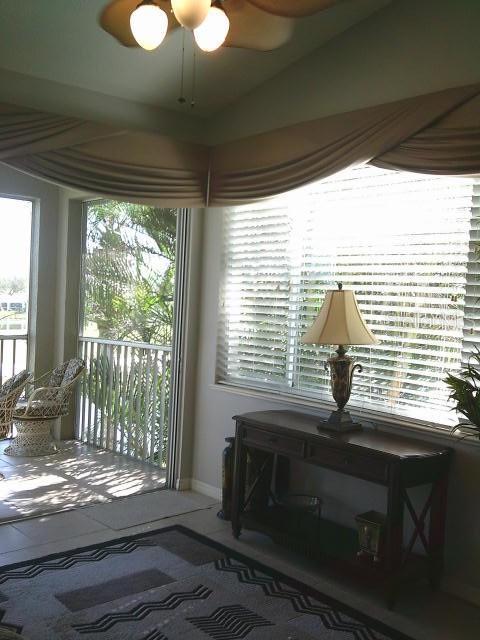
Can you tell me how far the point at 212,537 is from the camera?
12.1 feet

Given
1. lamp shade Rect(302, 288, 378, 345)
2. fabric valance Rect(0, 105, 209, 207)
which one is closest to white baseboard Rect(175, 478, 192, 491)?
lamp shade Rect(302, 288, 378, 345)

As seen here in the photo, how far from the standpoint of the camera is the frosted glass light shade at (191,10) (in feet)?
7.33

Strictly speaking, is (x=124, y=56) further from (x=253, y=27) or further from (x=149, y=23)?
(x=149, y=23)

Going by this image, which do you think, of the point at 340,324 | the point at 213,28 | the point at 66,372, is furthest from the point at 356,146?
the point at 66,372

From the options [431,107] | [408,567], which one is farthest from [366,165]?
[408,567]

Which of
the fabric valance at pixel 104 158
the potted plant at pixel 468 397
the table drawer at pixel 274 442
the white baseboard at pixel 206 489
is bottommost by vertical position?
the white baseboard at pixel 206 489

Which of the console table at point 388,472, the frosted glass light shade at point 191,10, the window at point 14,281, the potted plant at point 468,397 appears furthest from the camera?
the window at point 14,281

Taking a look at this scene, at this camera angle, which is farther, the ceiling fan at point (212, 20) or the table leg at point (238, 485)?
the table leg at point (238, 485)

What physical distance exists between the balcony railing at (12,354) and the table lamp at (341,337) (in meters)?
3.48

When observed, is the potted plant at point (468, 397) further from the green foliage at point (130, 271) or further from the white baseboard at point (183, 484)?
the green foliage at point (130, 271)

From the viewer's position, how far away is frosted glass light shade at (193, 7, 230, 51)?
2469 millimetres

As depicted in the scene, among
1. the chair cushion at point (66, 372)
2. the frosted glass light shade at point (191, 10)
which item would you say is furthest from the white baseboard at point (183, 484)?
the frosted glass light shade at point (191, 10)

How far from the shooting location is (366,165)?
3.42 m

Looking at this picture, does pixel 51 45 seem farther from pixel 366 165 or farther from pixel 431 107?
pixel 431 107
